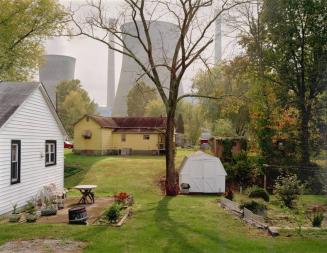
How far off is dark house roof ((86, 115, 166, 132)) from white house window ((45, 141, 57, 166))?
18702 mm

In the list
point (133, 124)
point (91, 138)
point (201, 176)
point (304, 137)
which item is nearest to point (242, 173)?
point (201, 176)

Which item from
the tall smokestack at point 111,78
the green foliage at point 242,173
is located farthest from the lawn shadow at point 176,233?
the tall smokestack at point 111,78

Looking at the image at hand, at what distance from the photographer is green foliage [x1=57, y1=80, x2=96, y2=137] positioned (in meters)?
57.6

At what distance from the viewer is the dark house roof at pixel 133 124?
38381 mm

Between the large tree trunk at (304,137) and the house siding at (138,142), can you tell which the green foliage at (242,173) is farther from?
the house siding at (138,142)

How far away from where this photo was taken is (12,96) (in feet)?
48.9

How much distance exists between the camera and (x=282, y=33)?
86.0 feet

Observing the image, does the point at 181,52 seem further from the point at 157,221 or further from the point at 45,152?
the point at 157,221

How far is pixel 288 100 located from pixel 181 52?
11.1 m

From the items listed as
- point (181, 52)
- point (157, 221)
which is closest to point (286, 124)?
point (181, 52)

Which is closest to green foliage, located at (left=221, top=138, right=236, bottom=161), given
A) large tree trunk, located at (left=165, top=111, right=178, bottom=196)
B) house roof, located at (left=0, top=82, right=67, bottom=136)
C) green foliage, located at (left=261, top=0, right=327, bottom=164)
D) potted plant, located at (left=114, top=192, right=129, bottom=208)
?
green foliage, located at (left=261, top=0, right=327, bottom=164)

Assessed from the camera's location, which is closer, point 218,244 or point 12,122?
point 218,244

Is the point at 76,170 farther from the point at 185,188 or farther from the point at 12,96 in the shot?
the point at 12,96

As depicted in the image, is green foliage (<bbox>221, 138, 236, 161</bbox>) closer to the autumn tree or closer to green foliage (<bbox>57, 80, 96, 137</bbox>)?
the autumn tree
